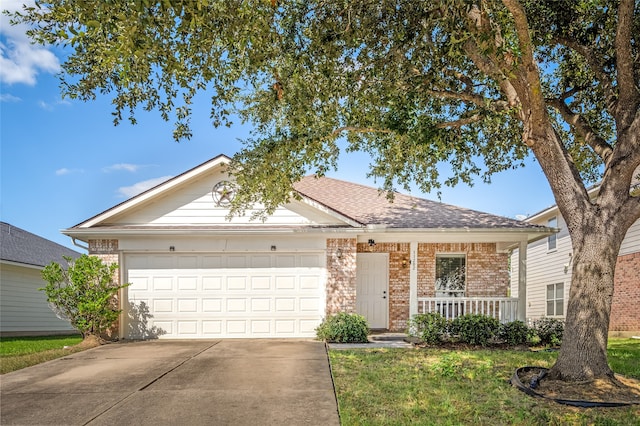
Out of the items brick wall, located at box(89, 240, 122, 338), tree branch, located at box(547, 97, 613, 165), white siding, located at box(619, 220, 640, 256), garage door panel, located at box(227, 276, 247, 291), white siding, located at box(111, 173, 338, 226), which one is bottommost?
garage door panel, located at box(227, 276, 247, 291)

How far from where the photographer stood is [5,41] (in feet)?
32.0

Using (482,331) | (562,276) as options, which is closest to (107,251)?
(482,331)

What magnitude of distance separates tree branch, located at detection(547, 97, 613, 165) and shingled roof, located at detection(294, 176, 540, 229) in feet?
13.7

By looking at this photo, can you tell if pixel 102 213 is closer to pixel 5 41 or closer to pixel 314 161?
pixel 5 41

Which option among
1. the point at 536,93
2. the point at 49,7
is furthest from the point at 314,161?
the point at 49,7

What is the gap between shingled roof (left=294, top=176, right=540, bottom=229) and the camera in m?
12.6

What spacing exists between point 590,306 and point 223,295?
855 centimetres

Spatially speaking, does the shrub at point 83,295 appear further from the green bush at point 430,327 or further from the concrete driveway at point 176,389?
the green bush at point 430,327

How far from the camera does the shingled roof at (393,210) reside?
1258 centimetres

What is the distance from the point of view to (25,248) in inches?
757

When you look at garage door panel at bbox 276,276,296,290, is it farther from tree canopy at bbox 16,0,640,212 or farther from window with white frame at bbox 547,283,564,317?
window with white frame at bbox 547,283,564,317

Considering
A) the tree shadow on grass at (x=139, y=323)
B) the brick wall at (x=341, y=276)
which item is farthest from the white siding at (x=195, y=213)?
the tree shadow on grass at (x=139, y=323)

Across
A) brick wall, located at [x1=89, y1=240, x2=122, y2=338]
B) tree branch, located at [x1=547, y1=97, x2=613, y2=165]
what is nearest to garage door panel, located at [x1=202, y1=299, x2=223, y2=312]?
brick wall, located at [x1=89, y1=240, x2=122, y2=338]

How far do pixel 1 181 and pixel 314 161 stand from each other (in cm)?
996
